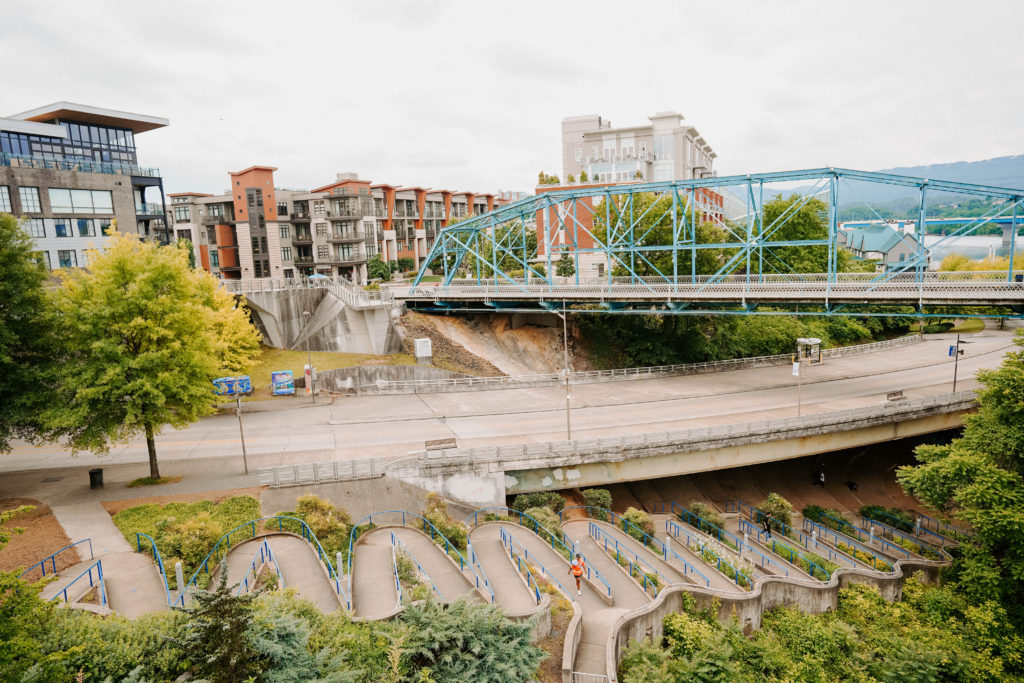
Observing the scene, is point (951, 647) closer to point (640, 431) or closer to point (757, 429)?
point (757, 429)

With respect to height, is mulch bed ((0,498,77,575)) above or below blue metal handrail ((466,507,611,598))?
above

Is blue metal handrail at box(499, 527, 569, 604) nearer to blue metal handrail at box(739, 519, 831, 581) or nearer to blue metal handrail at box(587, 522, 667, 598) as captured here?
blue metal handrail at box(587, 522, 667, 598)

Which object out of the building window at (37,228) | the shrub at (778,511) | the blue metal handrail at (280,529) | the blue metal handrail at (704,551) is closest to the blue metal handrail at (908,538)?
the shrub at (778,511)

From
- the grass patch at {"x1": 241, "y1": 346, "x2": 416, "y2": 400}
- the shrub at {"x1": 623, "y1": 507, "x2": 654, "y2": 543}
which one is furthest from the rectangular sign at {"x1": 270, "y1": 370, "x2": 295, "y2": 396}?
the shrub at {"x1": 623, "y1": 507, "x2": 654, "y2": 543}

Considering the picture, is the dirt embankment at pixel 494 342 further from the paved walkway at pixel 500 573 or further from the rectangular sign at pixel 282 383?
the paved walkway at pixel 500 573

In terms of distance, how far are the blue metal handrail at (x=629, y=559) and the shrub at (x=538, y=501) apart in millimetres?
1810

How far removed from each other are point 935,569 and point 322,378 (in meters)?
34.7

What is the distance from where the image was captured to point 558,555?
21953mm

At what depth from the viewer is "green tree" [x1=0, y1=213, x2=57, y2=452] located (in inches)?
821

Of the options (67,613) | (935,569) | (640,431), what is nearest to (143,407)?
(67,613)

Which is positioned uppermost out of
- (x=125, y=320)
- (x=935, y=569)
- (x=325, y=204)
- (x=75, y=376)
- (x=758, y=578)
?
(x=325, y=204)

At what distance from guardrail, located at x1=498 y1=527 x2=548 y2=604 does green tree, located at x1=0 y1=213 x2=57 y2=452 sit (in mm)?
18266

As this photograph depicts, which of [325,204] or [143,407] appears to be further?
[325,204]

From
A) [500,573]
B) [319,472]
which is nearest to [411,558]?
[500,573]
